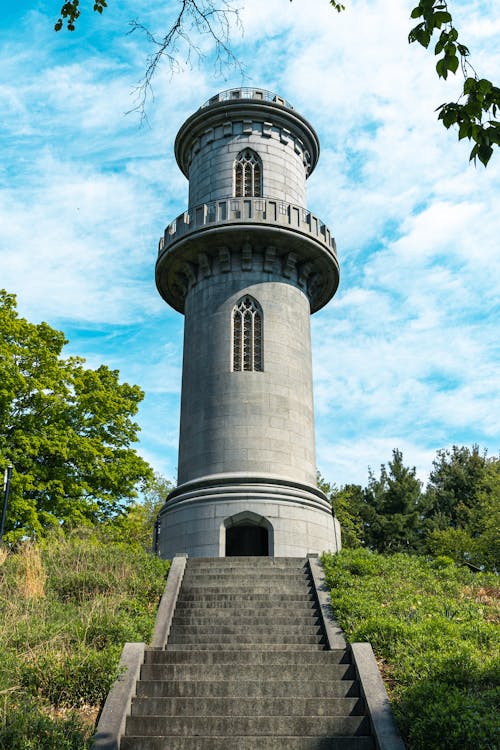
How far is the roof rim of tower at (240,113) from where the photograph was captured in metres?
24.9

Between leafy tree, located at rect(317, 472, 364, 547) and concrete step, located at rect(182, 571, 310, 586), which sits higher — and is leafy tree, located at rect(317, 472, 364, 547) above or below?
above

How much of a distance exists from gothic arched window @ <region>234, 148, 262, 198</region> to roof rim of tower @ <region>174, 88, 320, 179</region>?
153 centimetres

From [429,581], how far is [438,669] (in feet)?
17.4

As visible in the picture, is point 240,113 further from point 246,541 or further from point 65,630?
point 65,630

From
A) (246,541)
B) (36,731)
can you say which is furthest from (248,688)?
(246,541)

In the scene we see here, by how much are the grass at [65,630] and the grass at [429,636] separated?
3917mm

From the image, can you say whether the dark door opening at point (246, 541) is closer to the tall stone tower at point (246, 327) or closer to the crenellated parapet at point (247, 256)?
the tall stone tower at point (246, 327)

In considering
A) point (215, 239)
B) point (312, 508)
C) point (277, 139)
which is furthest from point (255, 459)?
point (277, 139)

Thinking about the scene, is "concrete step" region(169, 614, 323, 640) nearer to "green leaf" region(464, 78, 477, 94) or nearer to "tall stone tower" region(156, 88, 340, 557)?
"tall stone tower" region(156, 88, 340, 557)

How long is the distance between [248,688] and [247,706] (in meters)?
0.42

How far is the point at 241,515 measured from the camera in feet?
64.4

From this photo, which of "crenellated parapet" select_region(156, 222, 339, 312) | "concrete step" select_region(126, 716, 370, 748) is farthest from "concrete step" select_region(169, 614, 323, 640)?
"crenellated parapet" select_region(156, 222, 339, 312)

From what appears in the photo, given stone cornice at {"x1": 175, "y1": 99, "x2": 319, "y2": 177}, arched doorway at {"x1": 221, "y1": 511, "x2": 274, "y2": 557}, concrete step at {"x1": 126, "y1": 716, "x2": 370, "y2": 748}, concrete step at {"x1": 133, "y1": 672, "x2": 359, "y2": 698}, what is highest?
stone cornice at {"x1": 175, "y1": 99, "x2": 319, "y2": 177}

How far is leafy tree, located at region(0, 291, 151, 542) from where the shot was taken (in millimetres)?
22922
